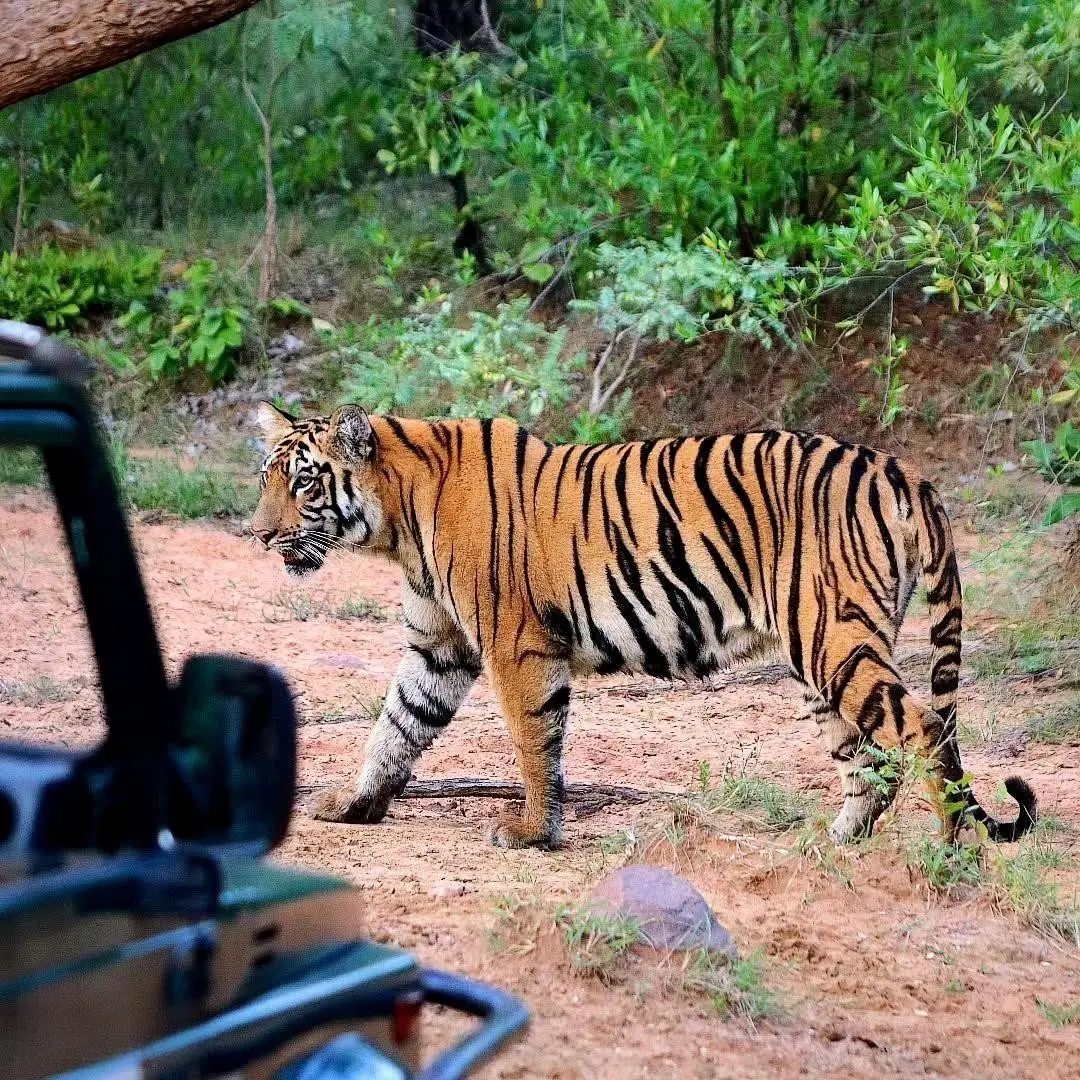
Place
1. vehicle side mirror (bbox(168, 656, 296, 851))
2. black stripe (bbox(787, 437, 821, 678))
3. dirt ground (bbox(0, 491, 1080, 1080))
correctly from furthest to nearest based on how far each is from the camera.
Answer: black stripe (bbox(787, 437, 821, 678)) < dirt ground (bbox(0, 491, 1080, 1080)) < vehicle side mirror (bbox(168, 656, 296, 851))

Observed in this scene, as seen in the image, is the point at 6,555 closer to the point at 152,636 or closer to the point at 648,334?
the point at 152,636

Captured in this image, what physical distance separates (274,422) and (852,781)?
2.48 meters

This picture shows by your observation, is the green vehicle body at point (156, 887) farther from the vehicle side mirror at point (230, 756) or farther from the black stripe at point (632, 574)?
the black stripe at point (632, 574)

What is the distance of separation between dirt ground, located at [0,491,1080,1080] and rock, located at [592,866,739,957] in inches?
3.6

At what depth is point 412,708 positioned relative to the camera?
558 centimetres

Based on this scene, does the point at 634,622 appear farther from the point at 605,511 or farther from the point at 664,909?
the point at 664,909

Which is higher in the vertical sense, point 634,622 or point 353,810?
point 634,622

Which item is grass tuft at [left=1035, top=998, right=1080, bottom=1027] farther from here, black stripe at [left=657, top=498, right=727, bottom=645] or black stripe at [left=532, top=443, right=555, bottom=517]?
black stripe at [left=532, top=443, right=555, bottom=517]

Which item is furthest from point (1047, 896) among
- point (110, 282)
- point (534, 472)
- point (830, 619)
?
point (110, 282)

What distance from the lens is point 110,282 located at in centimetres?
1164

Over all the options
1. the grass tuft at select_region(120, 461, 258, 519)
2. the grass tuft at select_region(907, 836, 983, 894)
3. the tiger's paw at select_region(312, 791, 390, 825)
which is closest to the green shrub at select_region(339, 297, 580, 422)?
the grass tuft at select_region(120, 461, 258, 519)

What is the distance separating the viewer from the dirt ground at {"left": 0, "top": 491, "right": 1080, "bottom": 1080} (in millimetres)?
3600

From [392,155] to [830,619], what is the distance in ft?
21.4

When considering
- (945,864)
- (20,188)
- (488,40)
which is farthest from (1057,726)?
(20,188)
